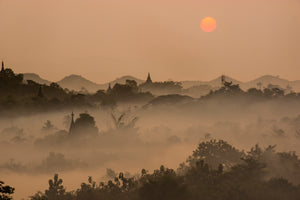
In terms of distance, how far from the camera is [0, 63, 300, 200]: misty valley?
6881 centimetres

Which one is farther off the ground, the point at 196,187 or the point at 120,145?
the point at 120,145

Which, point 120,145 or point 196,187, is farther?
point 120,145

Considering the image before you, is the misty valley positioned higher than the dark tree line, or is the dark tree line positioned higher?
the misty valley

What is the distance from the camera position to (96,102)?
172500mm

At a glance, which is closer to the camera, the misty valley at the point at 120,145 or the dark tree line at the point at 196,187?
the dark tree line at the point at 196,187

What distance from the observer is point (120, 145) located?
491ft

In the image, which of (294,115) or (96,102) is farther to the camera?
(294,115)

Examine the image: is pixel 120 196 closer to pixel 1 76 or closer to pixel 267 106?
pixel 1 76

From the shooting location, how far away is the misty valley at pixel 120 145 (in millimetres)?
68812

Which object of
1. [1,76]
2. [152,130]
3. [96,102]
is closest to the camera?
[1,76]

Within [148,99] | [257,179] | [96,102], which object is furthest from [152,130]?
[257,179]

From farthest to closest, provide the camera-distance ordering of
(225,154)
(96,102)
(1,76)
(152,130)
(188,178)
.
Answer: (152,130) < (96,102) < (1,76) < (225,154) < (188,178)

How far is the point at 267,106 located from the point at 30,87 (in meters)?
101

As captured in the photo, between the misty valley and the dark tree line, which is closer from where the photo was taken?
the dark tree line
